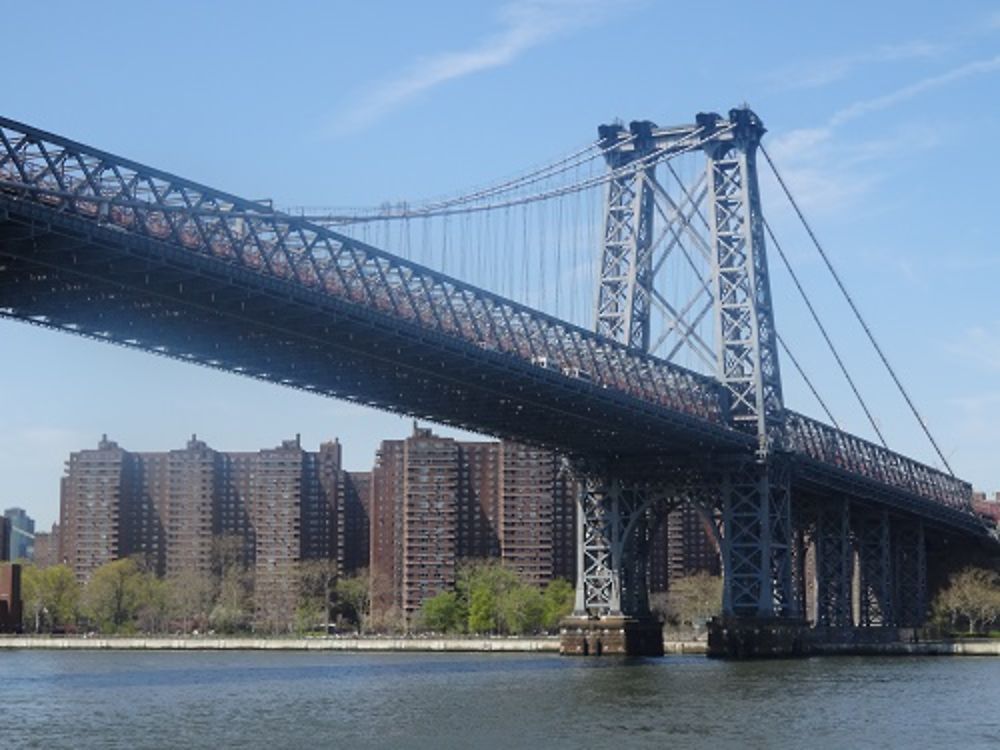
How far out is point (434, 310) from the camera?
77.5 m

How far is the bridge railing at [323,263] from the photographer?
56.4m

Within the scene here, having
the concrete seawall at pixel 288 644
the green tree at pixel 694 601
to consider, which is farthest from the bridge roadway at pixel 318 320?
the green tree at pixel 694 601

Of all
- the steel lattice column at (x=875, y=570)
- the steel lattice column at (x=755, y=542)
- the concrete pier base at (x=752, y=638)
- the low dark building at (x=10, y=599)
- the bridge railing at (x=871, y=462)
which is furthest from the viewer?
the low dark building at (x=10, y=599)

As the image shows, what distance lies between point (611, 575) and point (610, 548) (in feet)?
5.06

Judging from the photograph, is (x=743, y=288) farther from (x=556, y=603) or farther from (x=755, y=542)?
(x=556, y=603)

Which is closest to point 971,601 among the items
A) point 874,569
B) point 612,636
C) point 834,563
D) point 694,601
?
point 874,569

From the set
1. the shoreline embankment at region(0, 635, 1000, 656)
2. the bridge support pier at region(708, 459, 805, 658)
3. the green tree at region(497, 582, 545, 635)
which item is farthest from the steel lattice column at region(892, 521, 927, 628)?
the bridge support pier at region(708, 459, 805, 658)

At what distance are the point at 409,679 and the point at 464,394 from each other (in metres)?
14.1

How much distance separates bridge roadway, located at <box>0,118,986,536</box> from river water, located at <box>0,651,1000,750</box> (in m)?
12.8

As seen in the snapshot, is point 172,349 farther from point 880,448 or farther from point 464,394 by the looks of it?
point 880,448

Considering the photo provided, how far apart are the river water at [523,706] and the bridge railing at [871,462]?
1622 cm

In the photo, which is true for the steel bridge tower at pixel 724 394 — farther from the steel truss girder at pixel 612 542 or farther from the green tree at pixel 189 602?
the green tree at pixel 189 602

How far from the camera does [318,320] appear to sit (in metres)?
71.1

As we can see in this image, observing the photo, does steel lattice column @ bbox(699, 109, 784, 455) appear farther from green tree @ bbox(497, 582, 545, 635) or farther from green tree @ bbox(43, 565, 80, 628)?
green tree @ bbox(43, 565, 80, 628)
